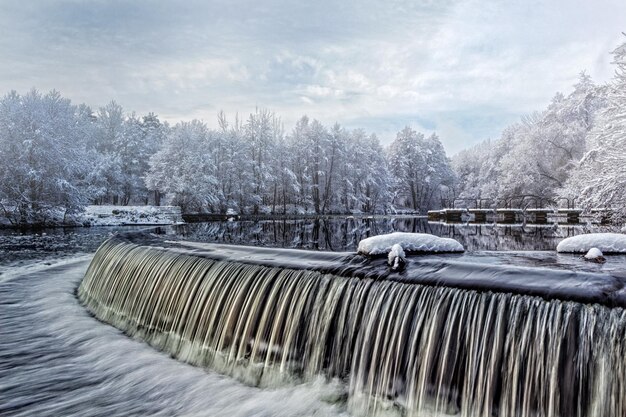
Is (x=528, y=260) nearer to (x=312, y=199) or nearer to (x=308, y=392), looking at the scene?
(x=308, y=392)

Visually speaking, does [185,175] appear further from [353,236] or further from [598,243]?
[598,243]

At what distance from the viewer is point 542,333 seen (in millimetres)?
4223

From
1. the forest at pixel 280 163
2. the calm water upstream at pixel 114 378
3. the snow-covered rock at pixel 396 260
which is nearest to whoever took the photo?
the calm water upstream at pixel 114 378

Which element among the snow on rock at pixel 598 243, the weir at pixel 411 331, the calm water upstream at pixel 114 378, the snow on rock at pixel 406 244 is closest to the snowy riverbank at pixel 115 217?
the calm water upstream at pixel 114 378

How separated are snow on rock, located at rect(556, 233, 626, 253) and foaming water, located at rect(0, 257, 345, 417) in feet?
19.0

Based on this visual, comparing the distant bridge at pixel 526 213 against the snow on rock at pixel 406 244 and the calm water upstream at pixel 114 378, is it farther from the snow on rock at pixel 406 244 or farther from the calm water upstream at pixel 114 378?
the calm water upstream at pixel 114 378

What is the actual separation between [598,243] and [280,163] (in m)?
56.7

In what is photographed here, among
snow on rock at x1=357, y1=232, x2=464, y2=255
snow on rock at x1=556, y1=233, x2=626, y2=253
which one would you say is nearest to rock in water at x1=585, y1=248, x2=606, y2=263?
snow on rock at x1=556, y1=233, x2=626, y2=253

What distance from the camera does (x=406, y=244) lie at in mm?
7855

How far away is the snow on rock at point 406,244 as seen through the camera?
24.0ft

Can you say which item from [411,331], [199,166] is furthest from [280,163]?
[411,331]

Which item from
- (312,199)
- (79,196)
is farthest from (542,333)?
(312,199)

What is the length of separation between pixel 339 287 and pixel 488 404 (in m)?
2.35

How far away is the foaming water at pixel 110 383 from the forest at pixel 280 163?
22163 mm
